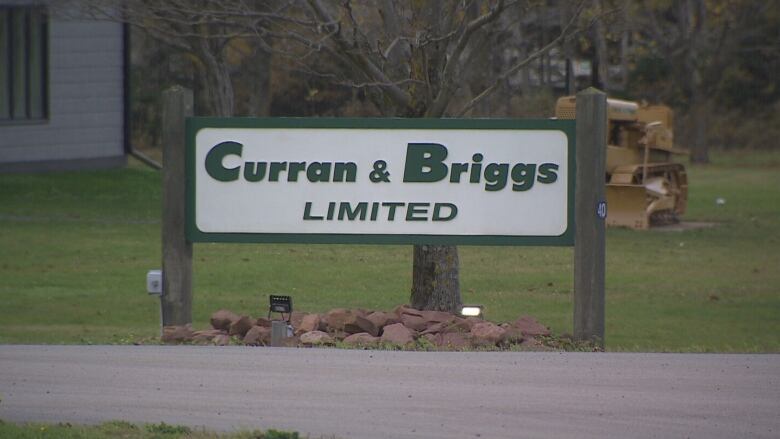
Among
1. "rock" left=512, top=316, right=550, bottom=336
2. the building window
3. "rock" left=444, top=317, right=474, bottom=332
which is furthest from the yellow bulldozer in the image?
"rock" left=444, top=317, right=474, bottom=332

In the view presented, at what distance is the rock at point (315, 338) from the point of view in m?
10.4

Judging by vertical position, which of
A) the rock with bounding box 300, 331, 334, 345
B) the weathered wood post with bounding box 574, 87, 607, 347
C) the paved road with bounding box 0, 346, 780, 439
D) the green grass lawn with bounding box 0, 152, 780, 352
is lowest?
the green grass lawn with bounding box 0, 152, 780, 352

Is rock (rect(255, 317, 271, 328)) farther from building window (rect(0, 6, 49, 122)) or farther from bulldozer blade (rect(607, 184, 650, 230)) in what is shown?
building window (rect(0, 6, 49, 122))

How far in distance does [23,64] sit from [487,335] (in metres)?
22.8

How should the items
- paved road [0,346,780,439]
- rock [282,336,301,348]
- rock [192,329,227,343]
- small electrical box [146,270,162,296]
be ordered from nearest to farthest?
paved road [0,346,780,439] < rock [282,336,301,348] < rock [192,329,227,343] < small electrical box [146,270,162,296]

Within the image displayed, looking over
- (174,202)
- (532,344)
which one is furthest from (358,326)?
(174,202)

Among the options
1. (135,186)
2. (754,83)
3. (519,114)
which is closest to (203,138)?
(135,186)

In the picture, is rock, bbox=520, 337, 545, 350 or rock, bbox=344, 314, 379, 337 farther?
rock, bbox=344, 314, 379, 337

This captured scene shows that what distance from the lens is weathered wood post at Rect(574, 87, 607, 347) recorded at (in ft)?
34.7

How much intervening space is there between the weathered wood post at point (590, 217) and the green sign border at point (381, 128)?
0.39 feet

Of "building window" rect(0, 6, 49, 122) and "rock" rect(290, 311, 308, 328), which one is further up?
"building window" rect(0, 6, 49, 122)

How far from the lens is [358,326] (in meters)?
10.9

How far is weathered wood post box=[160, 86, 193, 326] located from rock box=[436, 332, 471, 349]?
218cm

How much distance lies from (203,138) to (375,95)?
3.31m
